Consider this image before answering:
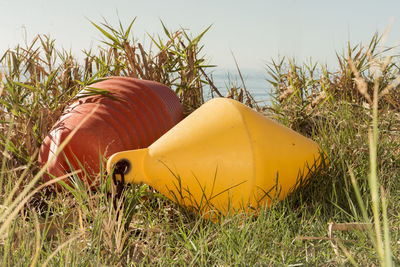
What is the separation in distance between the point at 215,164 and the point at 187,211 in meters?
0.26

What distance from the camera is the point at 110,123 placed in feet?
7.75

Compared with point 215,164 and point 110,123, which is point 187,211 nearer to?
point 215,164

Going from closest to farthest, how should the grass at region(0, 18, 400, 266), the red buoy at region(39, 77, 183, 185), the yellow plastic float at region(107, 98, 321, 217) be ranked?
the grass at region(0, 18, 400, 266) → the yellow plastic float at region(107, 98, 321, 217) → the red buoy at region(39, 77, 183, 185)

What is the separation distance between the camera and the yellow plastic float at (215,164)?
1.93 metres

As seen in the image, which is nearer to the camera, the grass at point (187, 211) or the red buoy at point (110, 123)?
the grass at point (187, 211)

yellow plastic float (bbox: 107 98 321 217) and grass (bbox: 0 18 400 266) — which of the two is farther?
yellow plastic float (bbox: 107 98 321 217)

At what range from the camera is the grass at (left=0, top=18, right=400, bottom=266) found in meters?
1.55

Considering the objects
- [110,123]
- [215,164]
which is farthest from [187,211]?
[110,123]

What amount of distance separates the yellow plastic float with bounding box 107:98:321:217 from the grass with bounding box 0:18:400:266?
0.25ft

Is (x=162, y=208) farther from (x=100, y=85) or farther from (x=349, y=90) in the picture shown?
(x=349, y=90)

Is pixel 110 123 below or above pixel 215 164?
above

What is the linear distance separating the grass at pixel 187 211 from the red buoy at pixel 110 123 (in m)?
0.16

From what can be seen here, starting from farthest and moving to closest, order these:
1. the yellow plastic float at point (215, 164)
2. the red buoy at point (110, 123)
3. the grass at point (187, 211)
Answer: the red buoy at point (110, 123)
the yellow plastic float at point (215, 164)
the grass at point (187, 211)

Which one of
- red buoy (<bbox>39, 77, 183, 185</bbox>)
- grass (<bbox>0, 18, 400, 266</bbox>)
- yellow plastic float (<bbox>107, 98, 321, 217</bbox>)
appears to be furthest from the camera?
red buoy (<bbox>39, 77, 183, 185</bbox>)
